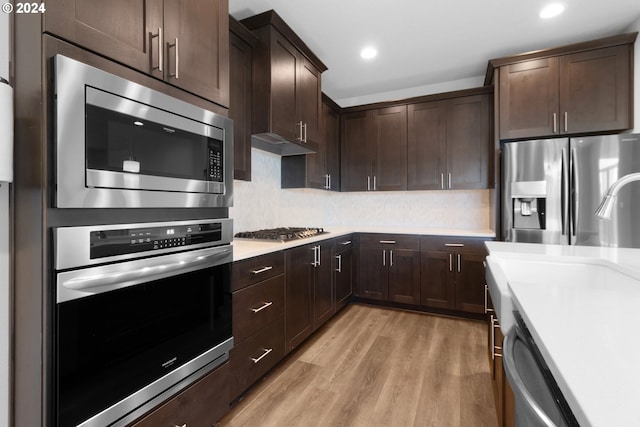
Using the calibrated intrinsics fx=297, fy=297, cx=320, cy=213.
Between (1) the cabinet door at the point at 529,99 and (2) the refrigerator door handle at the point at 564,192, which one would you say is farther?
(1) the cabinet door at the point at 529,99

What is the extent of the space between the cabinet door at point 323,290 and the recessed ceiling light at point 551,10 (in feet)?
8.29

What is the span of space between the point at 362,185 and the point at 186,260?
9.43ft

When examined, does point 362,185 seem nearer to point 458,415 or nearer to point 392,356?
point 392,356

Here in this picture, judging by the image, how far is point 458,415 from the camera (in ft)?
5.55

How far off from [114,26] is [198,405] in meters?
1.55

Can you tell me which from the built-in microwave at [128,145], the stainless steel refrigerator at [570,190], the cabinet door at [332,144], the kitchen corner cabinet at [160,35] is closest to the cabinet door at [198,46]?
the kitchen corner cabinet at [160,35]

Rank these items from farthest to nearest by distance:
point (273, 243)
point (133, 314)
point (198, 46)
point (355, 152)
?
point (355, 152), point (273, 243), point (198, 46), point (133, 314)

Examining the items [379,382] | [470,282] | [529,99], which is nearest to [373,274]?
[470,282]

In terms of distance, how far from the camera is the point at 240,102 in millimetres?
2148

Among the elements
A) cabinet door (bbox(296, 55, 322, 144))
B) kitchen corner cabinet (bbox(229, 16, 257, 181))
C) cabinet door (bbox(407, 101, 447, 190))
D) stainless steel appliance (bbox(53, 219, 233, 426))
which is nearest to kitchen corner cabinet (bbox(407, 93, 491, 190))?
cabinet door (bbox(407, 101, 447, 190))

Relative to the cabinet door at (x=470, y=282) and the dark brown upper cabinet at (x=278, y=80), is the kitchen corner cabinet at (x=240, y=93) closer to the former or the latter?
the dark brown upper cabinet at (x=278, y=80)

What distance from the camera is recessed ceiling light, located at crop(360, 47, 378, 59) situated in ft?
9.23

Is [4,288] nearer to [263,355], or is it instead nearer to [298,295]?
[263,355]

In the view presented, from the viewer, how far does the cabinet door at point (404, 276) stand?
10.7ft
